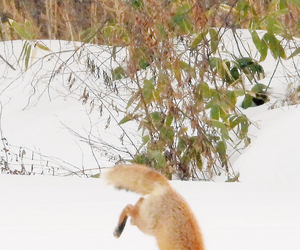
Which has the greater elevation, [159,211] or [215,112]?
[159,211]

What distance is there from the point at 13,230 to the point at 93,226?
0.74 ft

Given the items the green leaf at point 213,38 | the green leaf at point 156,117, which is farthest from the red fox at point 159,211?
the green leaf at point 213,38

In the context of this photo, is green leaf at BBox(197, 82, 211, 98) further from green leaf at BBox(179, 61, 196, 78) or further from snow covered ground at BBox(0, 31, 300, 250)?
snow covered ground at BBox(0, 31, 300, 250)

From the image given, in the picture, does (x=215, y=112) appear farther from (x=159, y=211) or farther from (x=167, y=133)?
(x=159, y=211)

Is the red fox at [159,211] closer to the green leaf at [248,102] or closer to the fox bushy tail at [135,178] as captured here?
the fox bushy tail at [135,178]

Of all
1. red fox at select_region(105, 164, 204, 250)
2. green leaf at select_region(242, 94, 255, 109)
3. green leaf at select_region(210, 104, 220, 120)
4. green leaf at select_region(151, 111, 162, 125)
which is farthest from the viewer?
green leaf at select_region(242, 94, 255, 109)

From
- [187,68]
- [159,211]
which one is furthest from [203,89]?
[159,211]

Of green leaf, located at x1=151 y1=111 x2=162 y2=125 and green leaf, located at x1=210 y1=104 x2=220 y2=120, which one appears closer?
green leaf, located at x1=210 y1=104 x2=220 y2=120

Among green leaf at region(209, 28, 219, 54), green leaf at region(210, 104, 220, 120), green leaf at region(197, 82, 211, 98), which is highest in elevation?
green leaf at region(209, 28, 219, 54)

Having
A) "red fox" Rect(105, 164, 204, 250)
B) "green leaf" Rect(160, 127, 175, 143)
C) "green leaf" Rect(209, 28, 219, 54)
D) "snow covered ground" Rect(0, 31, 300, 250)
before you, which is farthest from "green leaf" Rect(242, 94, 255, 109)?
"red fox" Rect(105, 164, 204, 250)

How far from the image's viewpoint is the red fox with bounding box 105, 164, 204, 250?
3.05 feet

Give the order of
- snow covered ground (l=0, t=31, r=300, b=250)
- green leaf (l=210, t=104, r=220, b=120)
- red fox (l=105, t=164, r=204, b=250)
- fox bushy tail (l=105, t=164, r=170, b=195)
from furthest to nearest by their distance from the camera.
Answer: green leaf (l=210, t=104, r=220, b=120) → snow covered ground (l=0, t=31, r=300, b=250) → fox bushy tail (l=105, t=164, r=170, b=195) → red fox (l=105, t=164, r=204, b=250)

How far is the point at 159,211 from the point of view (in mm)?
998

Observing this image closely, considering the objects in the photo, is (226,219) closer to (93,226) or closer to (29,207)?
(93,226)
